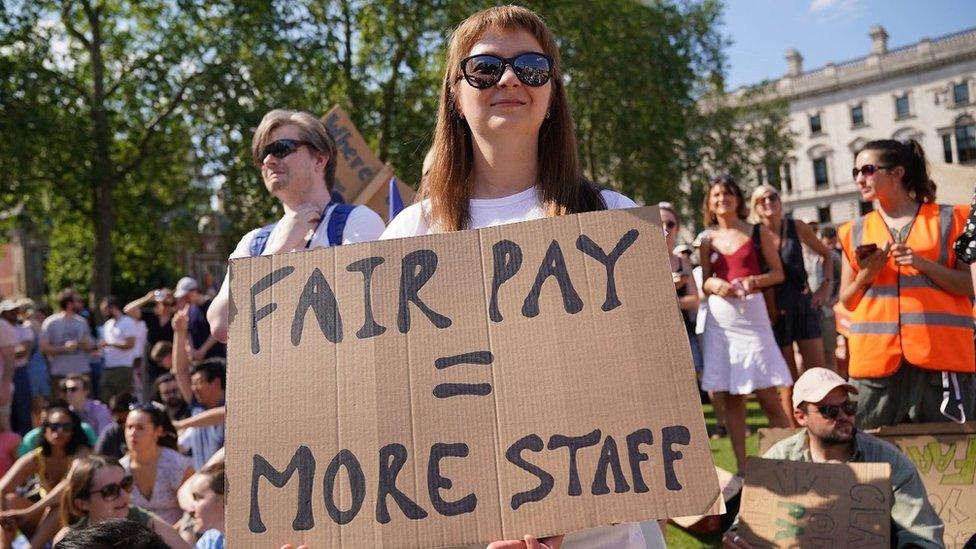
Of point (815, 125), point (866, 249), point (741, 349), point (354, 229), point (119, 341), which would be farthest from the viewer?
point (815, 125)

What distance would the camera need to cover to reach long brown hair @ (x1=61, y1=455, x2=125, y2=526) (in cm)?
391

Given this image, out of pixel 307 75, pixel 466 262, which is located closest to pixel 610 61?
pixel 307 75

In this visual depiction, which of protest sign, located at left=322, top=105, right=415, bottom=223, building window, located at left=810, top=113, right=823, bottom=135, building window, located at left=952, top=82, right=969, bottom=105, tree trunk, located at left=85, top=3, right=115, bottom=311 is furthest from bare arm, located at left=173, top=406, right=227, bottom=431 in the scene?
building window, located at left=810, top=113, right=823, bottom=135

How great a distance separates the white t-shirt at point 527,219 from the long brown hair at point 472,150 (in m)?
0.02

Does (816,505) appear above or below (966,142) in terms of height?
below

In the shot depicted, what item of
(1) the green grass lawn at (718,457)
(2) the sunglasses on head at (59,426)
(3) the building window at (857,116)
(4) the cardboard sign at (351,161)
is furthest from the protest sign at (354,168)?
(3) the building window at (857,116)

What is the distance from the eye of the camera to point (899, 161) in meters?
3.74

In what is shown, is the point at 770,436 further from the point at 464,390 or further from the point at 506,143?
the point at 464,390

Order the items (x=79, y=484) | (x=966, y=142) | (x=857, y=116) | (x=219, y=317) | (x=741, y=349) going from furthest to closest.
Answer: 1. (x=857, y=116)
2. (x=966, y=142)
3. (x=741, y=349)
4. (x=79, y=484)
5. (x=219, y=317)

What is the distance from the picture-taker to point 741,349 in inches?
207

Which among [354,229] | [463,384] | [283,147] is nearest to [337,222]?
[354,229]

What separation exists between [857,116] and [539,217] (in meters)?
69.1

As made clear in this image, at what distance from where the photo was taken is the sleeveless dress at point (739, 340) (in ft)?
16.9

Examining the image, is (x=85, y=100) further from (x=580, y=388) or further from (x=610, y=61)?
(x=580, y=388)
